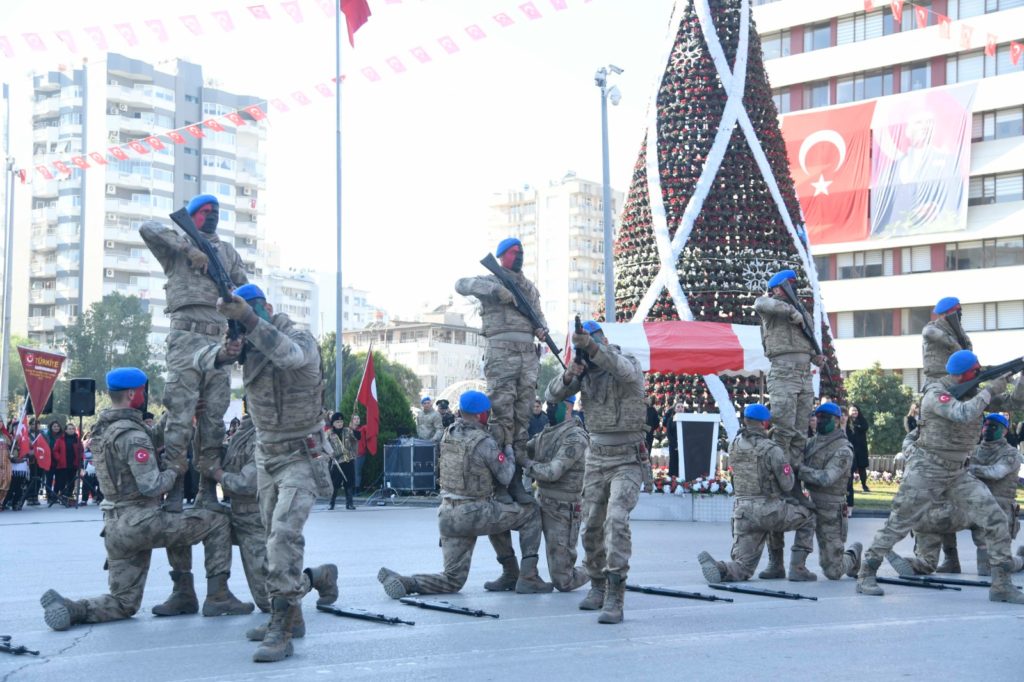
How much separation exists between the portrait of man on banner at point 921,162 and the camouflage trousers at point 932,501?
45.5 metres

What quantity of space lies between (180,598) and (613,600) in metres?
3.19

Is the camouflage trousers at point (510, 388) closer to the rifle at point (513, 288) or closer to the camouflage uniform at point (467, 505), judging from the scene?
the rifle at point (513, 288)

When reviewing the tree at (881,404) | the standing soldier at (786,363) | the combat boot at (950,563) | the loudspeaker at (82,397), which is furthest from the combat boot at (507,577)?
the tree at (881,404)

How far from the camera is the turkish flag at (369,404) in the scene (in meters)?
23.8

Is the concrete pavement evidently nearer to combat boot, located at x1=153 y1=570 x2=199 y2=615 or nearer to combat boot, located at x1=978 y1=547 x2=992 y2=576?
combat boot, located at x1=153 y1=570 x2=199 y2=615

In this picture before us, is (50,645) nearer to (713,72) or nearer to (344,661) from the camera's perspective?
(344,661)

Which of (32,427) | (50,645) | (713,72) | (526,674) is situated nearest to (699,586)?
(526,674)

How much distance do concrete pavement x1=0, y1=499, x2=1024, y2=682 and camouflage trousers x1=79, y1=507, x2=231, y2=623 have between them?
19 centimetres

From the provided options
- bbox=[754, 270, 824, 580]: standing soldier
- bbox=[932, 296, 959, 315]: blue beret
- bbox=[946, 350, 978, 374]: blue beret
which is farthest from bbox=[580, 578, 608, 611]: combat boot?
bbox=[932, 296, 959, 315]: blue beret

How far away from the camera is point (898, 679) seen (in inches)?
272

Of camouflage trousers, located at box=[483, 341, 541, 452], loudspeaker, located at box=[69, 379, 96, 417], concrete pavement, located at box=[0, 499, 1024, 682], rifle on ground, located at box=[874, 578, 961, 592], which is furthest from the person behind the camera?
loudspeaker, located at box=[69, 379, 96, 417]

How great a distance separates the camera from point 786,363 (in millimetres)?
13891

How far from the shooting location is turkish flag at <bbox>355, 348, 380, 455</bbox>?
23.8m

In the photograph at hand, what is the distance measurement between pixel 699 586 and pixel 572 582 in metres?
1.14
